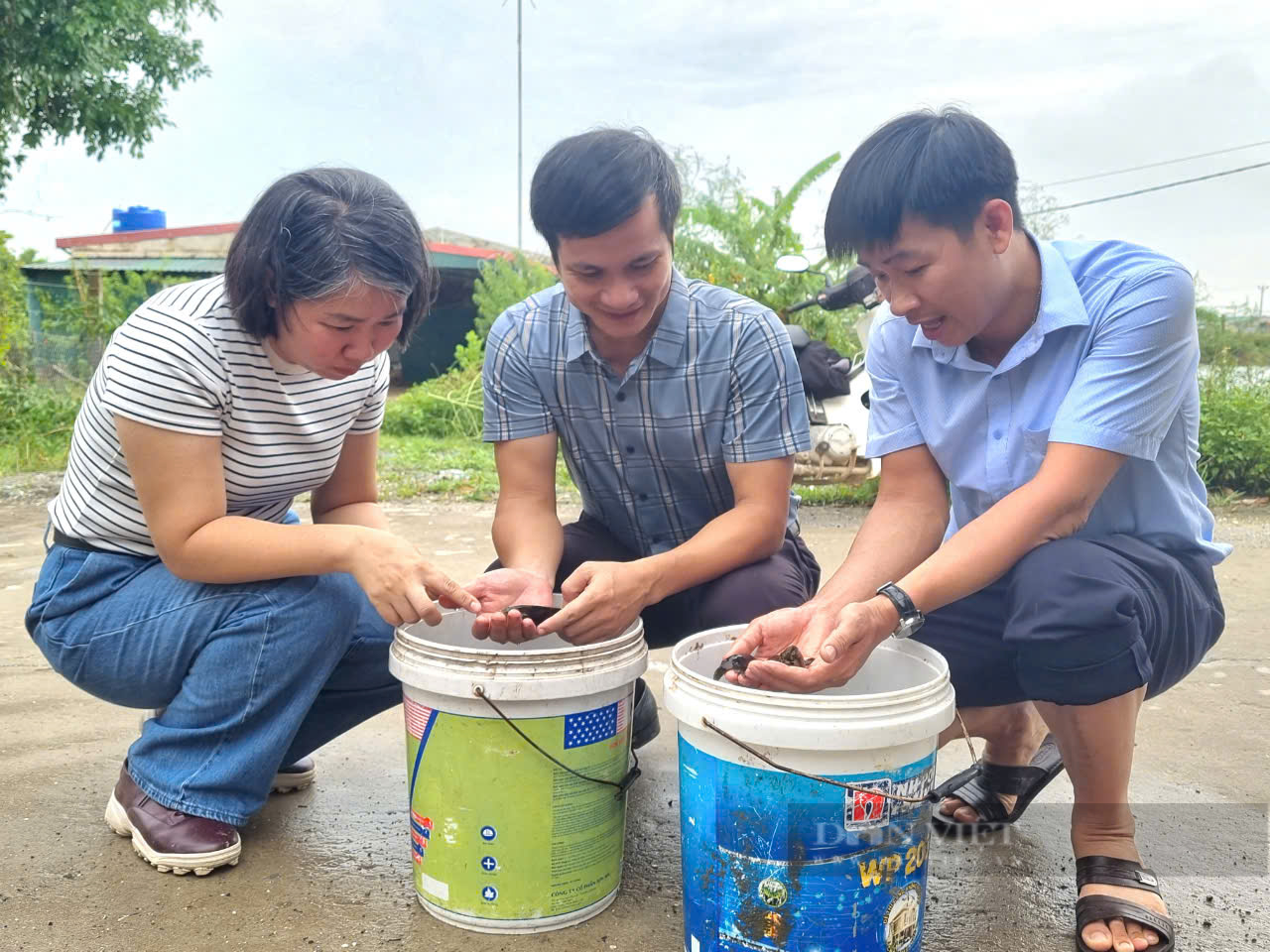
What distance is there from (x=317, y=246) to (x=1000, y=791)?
1570mm

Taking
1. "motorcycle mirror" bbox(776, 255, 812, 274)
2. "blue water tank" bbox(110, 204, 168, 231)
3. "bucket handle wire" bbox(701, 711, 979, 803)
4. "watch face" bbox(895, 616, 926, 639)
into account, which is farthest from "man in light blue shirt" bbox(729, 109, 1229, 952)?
"blue water tank" bbox(110, 204, 168, 231)

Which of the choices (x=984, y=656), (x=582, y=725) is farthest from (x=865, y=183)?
(x=582, y=725)

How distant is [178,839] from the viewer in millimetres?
1784

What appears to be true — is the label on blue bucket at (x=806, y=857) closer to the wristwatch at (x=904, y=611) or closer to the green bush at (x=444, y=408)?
the wristwatch at (x=904, y=611)

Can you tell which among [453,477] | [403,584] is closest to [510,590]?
[403,584]

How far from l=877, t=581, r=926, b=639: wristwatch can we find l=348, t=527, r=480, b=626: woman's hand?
64cm

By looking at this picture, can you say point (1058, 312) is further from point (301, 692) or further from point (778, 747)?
point (301, 692)

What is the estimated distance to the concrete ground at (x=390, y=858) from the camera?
1624 mm

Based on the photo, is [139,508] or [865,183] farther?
[139,508]

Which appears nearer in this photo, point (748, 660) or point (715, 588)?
point (748, 660)

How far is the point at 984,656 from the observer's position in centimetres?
181

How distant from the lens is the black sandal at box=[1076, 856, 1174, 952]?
156cm

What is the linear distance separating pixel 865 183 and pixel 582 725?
943mm

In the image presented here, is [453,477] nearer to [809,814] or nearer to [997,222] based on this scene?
[997,222]
